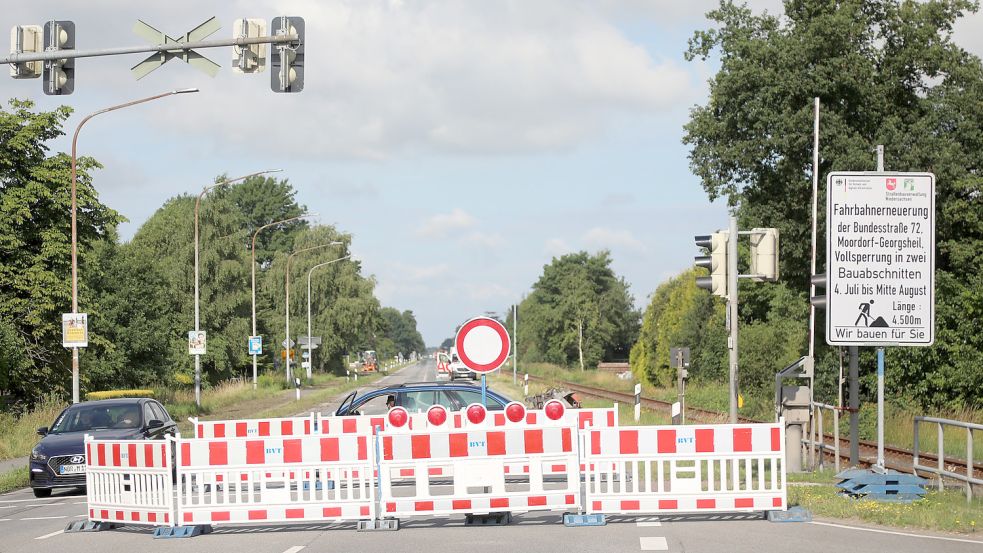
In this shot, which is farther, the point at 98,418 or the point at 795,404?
the point at 98,418

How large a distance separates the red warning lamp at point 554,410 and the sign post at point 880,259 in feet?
12.5

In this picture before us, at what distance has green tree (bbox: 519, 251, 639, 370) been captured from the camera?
387 ft

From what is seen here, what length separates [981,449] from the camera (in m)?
23.6

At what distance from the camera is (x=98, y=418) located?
2088 centimetres

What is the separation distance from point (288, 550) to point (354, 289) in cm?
7778

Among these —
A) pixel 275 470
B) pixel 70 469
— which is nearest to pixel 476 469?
pixel 275 470

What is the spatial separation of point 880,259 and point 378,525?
24.0 ft

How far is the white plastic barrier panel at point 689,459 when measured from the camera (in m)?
13.0

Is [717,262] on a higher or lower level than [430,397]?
higher

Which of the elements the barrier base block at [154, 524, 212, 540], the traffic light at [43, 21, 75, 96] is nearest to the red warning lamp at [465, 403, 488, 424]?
the barrier base block at [154, 524, 212, 540]

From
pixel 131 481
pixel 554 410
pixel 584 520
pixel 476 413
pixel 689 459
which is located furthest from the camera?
pixel 554 410

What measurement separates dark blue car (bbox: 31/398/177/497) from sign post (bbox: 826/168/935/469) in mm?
10574

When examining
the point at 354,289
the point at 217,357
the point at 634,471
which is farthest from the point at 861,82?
the point at 354,289

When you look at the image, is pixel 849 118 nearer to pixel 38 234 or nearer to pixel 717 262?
pixel 717 262
